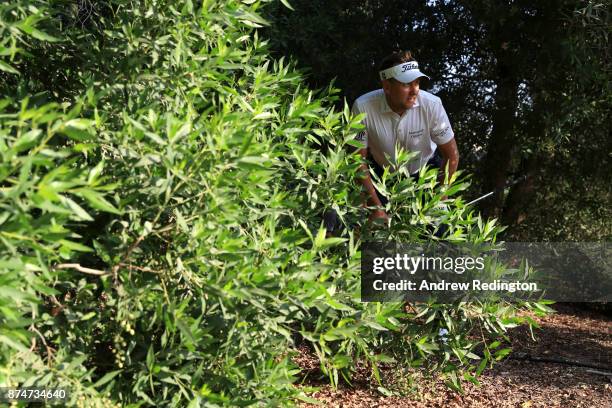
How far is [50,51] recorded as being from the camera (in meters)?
3.33

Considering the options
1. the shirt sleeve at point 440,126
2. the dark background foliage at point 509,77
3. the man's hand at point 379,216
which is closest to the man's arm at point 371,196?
the man's hand at point 379,216

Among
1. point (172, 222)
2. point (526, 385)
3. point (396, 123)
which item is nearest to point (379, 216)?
point (396, 123)

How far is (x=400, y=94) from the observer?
4.61 m

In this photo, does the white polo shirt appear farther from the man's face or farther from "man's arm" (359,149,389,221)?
"man's arm" (359,149,389,221)

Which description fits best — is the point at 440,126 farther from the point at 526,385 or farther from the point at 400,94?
the point at 526,385

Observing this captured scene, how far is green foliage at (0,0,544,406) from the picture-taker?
7.88ft

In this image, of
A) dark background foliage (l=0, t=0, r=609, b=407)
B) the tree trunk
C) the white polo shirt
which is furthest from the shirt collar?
the tree trunk

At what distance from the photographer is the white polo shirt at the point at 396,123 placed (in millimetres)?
4719

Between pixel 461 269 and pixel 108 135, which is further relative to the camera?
pixel 461 269

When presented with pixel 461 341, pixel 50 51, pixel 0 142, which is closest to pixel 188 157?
pixel 0 142

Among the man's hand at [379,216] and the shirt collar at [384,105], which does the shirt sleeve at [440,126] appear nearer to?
the shirt collar at [384,105]

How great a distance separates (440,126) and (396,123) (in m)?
0.29

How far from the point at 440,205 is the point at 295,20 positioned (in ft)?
8.31

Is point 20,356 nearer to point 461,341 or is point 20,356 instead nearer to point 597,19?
point 461,341
